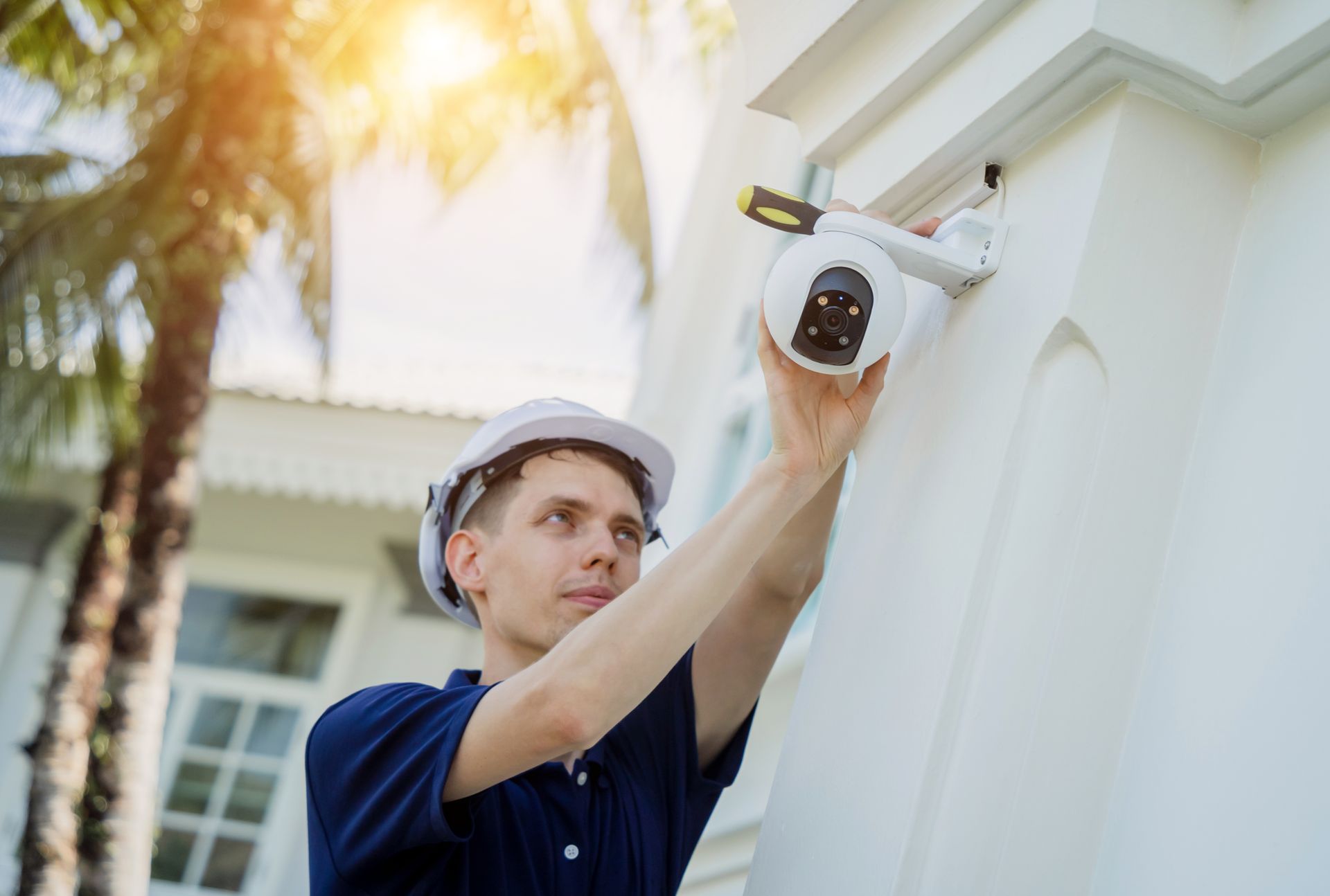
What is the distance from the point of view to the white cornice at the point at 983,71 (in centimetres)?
114

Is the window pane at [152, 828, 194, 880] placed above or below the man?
below

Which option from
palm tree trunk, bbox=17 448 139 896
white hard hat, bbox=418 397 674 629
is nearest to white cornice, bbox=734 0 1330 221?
white hard hat, bbox=418 397 674 629

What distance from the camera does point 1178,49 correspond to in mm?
1141

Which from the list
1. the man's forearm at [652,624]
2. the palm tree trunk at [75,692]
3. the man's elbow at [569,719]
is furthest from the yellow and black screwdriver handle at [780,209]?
the palm tree trunk at [75,692]

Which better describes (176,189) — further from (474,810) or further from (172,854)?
(474,810)

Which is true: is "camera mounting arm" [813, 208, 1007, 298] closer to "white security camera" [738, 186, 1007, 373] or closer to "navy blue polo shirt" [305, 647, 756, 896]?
"white security camera" [738, 186, 1007, 373]

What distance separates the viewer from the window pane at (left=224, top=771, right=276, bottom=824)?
8586 mm

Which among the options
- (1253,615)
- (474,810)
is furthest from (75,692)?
(1253,615)

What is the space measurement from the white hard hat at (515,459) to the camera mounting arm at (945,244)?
0.71 m

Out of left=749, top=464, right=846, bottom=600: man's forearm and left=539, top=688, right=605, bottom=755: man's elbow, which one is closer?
left=539, top=688, right=605, bottom=755: man's elbow

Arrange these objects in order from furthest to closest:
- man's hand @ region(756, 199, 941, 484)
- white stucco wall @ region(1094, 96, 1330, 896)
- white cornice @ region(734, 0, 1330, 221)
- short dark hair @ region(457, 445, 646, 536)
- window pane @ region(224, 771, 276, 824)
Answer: window pane @ region(224, 771, 276, 824) < short dark hair @ region(457, 445, 646, 536) < man's hand @ region(756, 199, 941, 484) < white cornice @ region(734, 0, 1330, 221) < white stucco wall @ region(1094, 96, 1330, 896)

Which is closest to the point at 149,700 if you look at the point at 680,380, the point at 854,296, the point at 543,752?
the point at 680,380

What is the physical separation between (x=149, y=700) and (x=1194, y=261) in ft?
17.6

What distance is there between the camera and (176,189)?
630 centimetres
